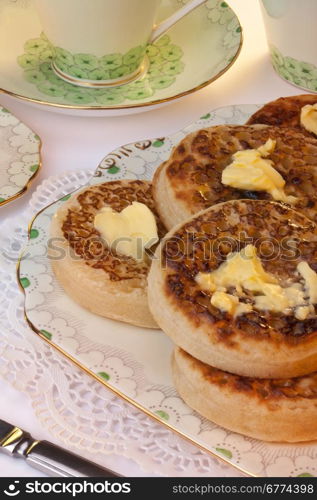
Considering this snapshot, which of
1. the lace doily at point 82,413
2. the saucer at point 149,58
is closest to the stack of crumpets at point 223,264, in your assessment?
the lace doily at point 82,413

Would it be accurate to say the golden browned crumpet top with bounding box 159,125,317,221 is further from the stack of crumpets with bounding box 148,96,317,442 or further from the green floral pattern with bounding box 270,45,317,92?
the green floral pattern with bounding box 270,45,317,92

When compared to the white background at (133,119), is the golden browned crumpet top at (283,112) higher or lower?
higher

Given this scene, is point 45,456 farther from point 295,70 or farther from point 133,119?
point 295,70

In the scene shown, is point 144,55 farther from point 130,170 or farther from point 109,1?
point 130,170

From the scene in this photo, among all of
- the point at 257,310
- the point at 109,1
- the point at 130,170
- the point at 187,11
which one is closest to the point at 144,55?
the point at 187,11

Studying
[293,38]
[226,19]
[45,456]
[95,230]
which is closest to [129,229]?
[95,230]

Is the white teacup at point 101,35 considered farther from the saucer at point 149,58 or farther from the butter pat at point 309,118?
the butter pat at point 309,118
